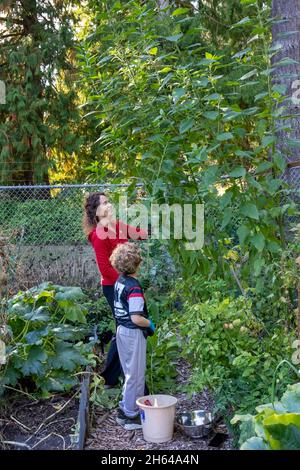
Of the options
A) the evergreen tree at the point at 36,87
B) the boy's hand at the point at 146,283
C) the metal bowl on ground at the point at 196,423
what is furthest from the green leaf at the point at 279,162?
the evergreen tree at the point at 36,87

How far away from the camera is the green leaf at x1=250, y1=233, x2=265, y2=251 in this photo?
9.76 ft

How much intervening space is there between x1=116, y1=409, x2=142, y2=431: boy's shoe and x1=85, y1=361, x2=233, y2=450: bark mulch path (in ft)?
0.09

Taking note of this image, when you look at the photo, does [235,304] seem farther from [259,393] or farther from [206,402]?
[206,402]

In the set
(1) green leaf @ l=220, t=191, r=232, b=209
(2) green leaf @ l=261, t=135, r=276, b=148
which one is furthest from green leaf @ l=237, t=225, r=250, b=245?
(2) green leaf @ l=261, t=135, r=276, b=148

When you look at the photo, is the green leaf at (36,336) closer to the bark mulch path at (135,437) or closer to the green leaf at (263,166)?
the bark mulch path at (135,437)

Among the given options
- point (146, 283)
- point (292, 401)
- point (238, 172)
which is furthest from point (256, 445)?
point (146, 283)

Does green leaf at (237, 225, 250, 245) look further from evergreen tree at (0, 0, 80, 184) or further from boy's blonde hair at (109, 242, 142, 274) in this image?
evergreen tree at (0, 0, 80, 184)

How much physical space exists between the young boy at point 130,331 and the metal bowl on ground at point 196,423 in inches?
12.9

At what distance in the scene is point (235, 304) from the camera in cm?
329

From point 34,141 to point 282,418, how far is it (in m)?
11.7

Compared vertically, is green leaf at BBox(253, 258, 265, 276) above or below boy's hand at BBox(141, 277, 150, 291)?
above

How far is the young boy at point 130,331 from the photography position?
387 centimetres

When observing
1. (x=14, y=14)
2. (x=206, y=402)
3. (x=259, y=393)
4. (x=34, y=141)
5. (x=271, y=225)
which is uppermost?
(x=14, y=14)
